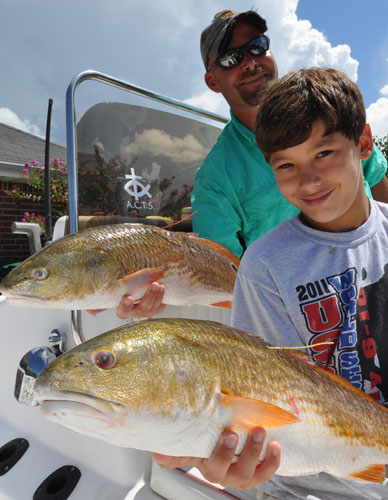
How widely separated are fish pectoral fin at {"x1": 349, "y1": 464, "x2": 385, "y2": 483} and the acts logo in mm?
1826

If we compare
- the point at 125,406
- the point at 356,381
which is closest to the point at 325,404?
the point at 356,381

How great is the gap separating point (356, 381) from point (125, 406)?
84 cm

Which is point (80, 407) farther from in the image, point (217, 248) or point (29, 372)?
point (217, 248)

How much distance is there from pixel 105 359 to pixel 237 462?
428 millimetres

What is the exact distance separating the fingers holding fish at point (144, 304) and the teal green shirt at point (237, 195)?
0.55 m

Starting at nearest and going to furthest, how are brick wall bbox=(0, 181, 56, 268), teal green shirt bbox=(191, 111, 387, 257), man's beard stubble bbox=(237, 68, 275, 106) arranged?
teal green shirt bbox=(191, 111, 387, 257)
man's beard stubble bbox=(237, 68, 275, 106)
brick wall bbox=(0, 181, 56, 268)

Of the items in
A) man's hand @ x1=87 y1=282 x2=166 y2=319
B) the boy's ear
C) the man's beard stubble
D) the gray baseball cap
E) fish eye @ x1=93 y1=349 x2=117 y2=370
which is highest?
the gray baseball cap

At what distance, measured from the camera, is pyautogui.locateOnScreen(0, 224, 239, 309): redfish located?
1.57 meters

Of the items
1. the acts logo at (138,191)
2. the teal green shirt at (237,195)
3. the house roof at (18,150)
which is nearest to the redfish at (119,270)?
the teal green shirt at (237,195)

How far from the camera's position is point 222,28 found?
7.78 ft

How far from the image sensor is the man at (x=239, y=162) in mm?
2238

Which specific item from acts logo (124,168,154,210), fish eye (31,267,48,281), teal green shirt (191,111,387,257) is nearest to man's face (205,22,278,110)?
teal green shirt (191,111,387,257)

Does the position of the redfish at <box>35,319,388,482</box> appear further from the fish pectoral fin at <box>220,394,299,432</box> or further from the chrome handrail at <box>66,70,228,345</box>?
the chrome handrail at <box>66,70,228,345</box>

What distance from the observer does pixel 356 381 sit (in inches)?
50.6
